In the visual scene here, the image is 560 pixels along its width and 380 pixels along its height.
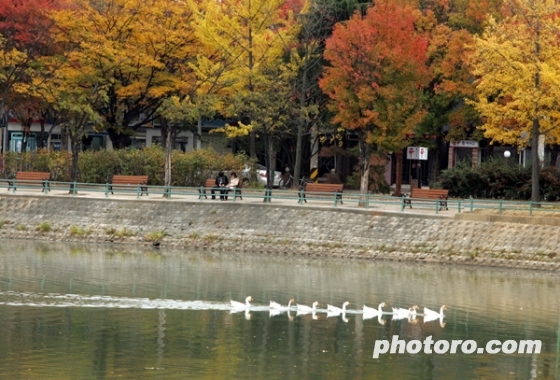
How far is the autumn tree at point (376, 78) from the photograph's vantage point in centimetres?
5738

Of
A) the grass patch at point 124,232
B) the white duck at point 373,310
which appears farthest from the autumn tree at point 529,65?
the white duck at point 373,310

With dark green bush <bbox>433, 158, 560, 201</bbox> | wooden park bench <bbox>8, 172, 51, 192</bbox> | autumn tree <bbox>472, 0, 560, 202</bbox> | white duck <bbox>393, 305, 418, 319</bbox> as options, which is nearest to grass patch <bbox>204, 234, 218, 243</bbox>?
wooden park bench <bbox>8, 172, 51, 192</bbox>

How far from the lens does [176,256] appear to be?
5041 cm

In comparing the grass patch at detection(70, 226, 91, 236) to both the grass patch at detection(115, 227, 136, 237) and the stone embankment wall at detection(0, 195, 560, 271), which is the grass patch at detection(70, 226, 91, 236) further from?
the grass patch at detection(115, 227, 136, 237)

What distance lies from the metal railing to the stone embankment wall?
93 centimetres

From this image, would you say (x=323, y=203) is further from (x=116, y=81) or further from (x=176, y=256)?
(x=116, y=81)

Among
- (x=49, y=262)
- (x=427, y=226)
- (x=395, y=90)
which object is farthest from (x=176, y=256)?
(x=395, y=90)

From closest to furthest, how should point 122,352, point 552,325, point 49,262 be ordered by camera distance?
point 122,352 → point 552,325 → point 49,262

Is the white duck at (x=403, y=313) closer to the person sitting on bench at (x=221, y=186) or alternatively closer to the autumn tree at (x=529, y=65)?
the autumn tree at (x=529, y=65)

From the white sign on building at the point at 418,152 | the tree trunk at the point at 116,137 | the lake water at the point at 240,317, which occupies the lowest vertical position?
the lake water at the point at 240,317

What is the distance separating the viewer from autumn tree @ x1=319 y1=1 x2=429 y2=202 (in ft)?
188

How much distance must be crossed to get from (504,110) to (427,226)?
321 inches

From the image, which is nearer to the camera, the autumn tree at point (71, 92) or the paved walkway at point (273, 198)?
the paved walkway at point (273, 198)

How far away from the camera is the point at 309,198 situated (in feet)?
183
